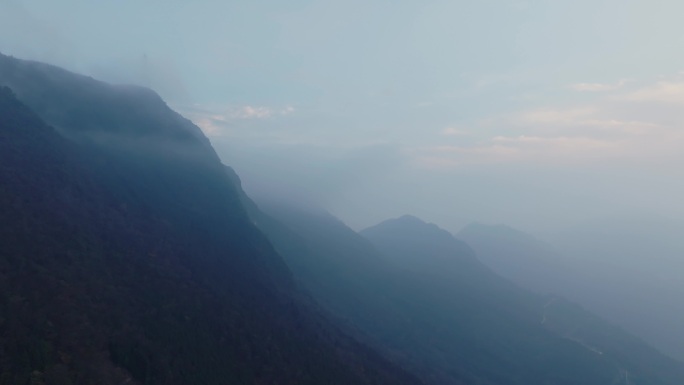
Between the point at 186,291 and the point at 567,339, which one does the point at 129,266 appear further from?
the point at 567,339

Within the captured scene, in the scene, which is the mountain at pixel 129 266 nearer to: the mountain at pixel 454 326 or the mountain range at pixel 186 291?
the mountain range at pixel 186 291

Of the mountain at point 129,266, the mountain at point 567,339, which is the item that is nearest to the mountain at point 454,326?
the mountain at point 567,339

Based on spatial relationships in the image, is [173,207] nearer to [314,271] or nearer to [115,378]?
[314,271]

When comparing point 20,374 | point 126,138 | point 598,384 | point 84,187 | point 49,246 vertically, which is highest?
point 126,138

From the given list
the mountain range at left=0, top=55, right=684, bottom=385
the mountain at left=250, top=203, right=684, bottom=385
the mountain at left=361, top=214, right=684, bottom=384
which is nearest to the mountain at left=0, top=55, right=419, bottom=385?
the mountain range at left=0, top=55, right=684, bottom=385

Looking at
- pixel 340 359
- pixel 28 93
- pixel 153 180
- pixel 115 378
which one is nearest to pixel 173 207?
pixel 153 180

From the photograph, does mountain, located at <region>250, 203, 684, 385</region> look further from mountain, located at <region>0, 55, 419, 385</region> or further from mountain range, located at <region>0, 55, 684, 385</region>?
mountain, located at <region>0, 55, 419, 385</region>
